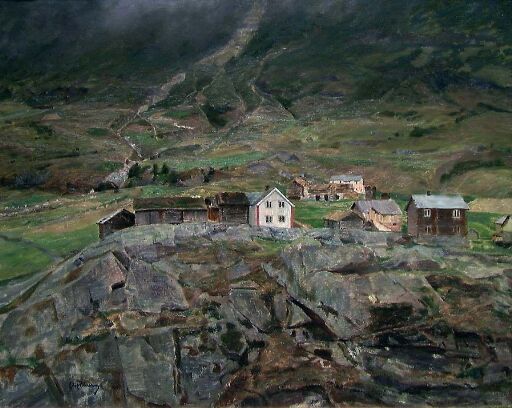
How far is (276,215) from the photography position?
85.1 m

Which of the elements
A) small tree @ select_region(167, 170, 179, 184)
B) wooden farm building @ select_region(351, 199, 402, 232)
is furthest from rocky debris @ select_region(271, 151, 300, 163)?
wooden farm building @ select_region(351, 199, 402, 232)

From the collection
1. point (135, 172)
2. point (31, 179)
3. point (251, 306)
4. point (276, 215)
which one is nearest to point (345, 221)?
point (276, 215)

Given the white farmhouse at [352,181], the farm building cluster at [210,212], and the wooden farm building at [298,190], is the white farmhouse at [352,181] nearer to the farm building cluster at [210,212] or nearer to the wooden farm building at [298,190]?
the wooden farm building at [298,190]

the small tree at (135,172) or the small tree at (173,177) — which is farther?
the small tree at (135,172)

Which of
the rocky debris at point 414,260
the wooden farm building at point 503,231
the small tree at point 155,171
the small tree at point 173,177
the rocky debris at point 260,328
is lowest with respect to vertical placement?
the rocky debris at point 260,328

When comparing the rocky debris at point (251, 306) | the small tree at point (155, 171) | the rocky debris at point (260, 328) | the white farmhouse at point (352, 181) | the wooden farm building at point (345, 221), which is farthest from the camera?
the small tree at point (155, 171)

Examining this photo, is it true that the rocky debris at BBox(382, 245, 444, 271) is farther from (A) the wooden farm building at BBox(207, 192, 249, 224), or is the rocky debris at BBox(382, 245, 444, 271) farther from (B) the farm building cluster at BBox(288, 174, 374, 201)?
(B) the farm building cluster at BBox(288, 174, 374, 201)

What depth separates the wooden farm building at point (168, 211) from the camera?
269 ft

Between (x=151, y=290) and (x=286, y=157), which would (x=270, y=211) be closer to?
(x=151, y=290)

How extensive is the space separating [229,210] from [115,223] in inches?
485

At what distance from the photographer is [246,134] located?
19600 cm

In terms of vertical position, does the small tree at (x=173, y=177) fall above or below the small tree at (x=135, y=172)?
below

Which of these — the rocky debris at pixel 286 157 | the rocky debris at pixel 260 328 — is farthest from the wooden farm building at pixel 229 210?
the rocky debris at pixel 286 157
